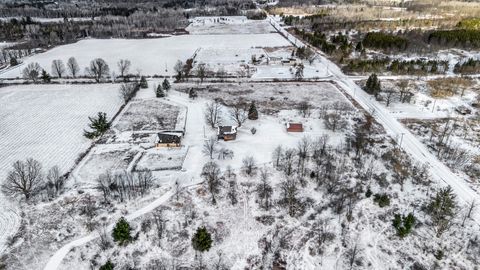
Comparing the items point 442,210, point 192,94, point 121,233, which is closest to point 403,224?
point 442,210

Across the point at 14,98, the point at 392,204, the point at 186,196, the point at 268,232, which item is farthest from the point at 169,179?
the point at 14,98

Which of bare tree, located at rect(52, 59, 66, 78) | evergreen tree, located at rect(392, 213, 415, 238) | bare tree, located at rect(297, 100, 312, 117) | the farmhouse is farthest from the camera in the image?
bare tree, located at rect(52, 59, 66, 78)

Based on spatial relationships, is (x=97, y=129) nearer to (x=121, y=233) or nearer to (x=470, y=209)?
(x=121, y=233)

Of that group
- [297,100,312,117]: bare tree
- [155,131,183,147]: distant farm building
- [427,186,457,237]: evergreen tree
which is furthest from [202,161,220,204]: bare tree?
[427,186,457,237]: evergreen tree

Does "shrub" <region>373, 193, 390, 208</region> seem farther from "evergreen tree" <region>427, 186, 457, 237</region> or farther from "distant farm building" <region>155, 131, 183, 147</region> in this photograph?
"distant farm building" <region>155, 131, 183, 147</region>

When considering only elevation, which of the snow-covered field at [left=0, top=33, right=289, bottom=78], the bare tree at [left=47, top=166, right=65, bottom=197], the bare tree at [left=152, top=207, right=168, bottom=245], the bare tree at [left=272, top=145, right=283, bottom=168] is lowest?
the bare tree at [left=152, top=207, right=168, bottom=245]
